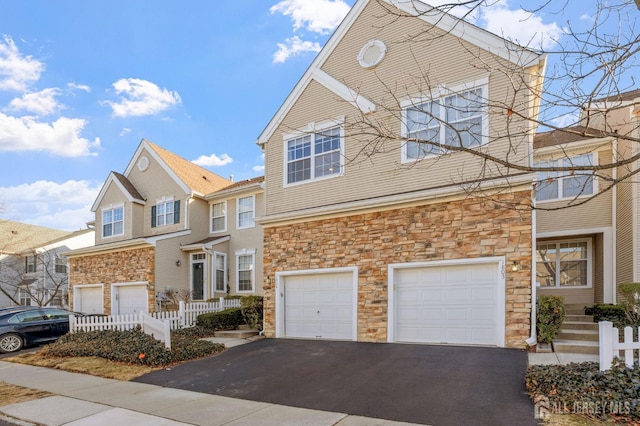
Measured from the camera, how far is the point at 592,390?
5.80m

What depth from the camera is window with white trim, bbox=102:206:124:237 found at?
23.0 meters

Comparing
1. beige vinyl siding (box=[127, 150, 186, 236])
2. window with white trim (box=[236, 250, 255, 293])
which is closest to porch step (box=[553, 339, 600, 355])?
window with white trim (box=[236, 250, 255, 293])

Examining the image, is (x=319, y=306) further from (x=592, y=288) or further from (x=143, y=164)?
(x=143, y=164)

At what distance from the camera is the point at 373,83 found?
1245 centimetres

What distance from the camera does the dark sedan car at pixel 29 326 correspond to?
14.0m

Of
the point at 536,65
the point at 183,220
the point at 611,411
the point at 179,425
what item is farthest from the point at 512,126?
the point at 183,220

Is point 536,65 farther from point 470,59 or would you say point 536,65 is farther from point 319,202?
point 319,202

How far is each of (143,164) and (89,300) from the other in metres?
7.68

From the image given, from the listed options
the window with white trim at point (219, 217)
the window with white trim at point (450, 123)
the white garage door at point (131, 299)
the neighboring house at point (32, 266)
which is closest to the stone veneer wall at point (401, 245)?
the window with white trim at point (450, 123)

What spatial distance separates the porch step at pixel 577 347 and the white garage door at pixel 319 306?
16.4ft

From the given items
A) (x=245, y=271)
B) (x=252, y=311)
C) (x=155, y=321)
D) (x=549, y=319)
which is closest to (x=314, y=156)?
(x=252, y=311)

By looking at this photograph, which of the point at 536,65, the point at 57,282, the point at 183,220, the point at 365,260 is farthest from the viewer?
the point at 57,282

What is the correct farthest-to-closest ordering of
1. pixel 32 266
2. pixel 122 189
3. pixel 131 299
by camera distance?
pixel 32 266, pixel 122 189, pixel 131 299

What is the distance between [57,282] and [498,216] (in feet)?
103
